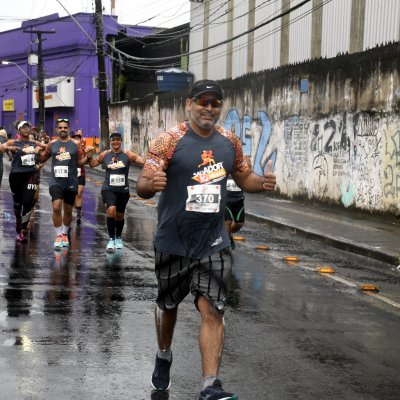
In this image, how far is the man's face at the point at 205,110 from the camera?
18.3ft

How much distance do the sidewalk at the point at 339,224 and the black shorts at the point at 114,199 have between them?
3774mm

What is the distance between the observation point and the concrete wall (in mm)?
18391

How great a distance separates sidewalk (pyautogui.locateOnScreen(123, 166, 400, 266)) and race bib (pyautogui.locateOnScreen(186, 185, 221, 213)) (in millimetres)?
7890

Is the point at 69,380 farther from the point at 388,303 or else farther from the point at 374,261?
the point at 374,261

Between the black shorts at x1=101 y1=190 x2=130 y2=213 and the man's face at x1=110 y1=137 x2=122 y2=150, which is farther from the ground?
the man's face at x1=110 y1=137 x2=122 y2=150

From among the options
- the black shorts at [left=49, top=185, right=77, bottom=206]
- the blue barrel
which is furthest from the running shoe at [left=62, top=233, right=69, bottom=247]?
the blue barrel

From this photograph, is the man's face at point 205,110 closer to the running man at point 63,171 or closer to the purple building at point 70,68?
the running man at point 63,171

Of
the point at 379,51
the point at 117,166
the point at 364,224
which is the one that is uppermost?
the point at 379,51

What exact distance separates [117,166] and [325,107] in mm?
9517

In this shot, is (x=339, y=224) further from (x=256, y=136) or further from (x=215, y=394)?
(x=215, y=394)

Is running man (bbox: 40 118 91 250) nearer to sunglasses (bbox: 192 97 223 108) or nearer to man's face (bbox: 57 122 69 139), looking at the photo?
man's face (bbox: 57 122 69 139)

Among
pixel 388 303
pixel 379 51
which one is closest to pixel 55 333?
pixel 388 303

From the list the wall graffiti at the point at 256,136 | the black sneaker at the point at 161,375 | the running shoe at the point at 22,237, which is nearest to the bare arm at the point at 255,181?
the black sneaker at the point at 161,375

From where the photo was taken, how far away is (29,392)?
18.1 feet
